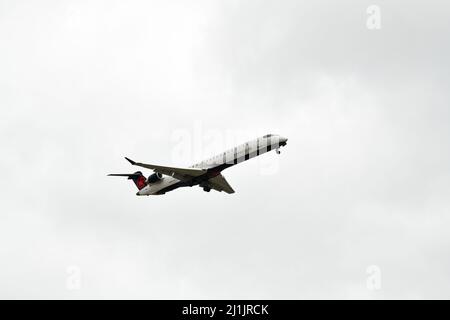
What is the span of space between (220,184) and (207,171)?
37.7 feet

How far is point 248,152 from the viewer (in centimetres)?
11944

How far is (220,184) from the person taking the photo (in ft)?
443

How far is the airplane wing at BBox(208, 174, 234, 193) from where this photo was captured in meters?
134

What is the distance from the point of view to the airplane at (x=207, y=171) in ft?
389

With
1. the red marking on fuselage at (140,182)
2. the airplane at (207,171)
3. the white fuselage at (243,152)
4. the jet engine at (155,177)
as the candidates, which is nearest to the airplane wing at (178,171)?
the airplane at (207,171)

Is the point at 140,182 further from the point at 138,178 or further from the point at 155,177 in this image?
the point at 155,177

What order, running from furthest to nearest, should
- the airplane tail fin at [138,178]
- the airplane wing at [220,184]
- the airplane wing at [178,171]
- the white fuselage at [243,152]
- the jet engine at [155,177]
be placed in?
the airplane tail fin at [138,178], the airplane wing at [220,184], the jet engine at [155,177], the airplane wing at [178,171], the white fuselage at [243,152]

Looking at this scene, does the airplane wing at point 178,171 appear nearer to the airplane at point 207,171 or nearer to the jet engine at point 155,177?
the airplane at point 207,171

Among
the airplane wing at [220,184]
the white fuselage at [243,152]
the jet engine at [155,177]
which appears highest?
the white fuselage at [243,152]

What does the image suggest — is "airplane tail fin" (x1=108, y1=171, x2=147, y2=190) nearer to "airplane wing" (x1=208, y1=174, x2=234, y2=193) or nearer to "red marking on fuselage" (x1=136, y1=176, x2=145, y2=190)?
"red marking on fuselage" (x1=136, y1=176, x2=145, y2=190)
